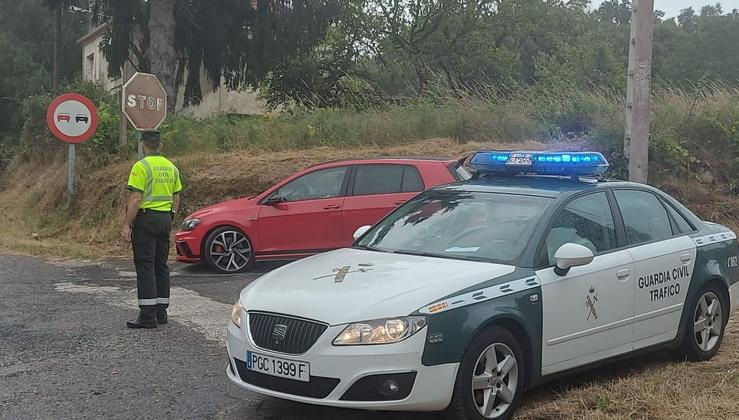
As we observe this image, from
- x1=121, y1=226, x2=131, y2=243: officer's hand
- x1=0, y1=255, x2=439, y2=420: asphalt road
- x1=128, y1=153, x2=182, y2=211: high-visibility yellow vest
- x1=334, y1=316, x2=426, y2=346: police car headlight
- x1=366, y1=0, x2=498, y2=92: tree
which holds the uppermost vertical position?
x1=366, y1=0, x2=498, y2=92: tree

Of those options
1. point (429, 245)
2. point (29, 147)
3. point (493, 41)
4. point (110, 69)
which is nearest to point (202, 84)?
point (110, 69)

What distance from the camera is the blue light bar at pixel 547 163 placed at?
584 centimetres

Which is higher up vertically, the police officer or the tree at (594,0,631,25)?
the tree at (594,0,631,25)

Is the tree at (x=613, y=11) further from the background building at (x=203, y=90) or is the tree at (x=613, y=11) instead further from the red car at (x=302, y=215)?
the red car at (x=302, y=215)

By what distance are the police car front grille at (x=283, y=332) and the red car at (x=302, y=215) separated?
597 centimetres

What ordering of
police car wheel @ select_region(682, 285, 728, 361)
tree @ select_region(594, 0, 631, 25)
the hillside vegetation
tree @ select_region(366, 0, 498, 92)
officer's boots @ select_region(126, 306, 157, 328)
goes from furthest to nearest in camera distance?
1. tree @ select_region(594, 0, 631, 25)
2. tree @ select_region(366, 0, 498, 92)
3. the hillside vegetation
4. officer's boots @ select_region(126, 306, 157, 328)
5. police car wheel @ select_region(682, 285, 728, 361)

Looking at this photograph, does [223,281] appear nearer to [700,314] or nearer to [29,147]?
[700,314]

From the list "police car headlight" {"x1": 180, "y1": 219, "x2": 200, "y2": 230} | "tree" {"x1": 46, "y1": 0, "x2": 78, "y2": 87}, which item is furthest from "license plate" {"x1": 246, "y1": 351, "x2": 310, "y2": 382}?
"tree" {"x1": 46, "y1": 0, "x2": 78, "y2": 87}

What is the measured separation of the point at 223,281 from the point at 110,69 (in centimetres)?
1289

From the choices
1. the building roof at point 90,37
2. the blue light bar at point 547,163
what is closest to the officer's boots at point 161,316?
the blue light bar at point 547,163

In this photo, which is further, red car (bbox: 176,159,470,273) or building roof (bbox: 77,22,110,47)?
building roof (bbox: 77,22,110,47)

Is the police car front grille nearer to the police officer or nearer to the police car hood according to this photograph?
the police car hood

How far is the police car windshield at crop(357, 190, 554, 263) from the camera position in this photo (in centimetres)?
524

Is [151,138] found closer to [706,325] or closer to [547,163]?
[547,163]
